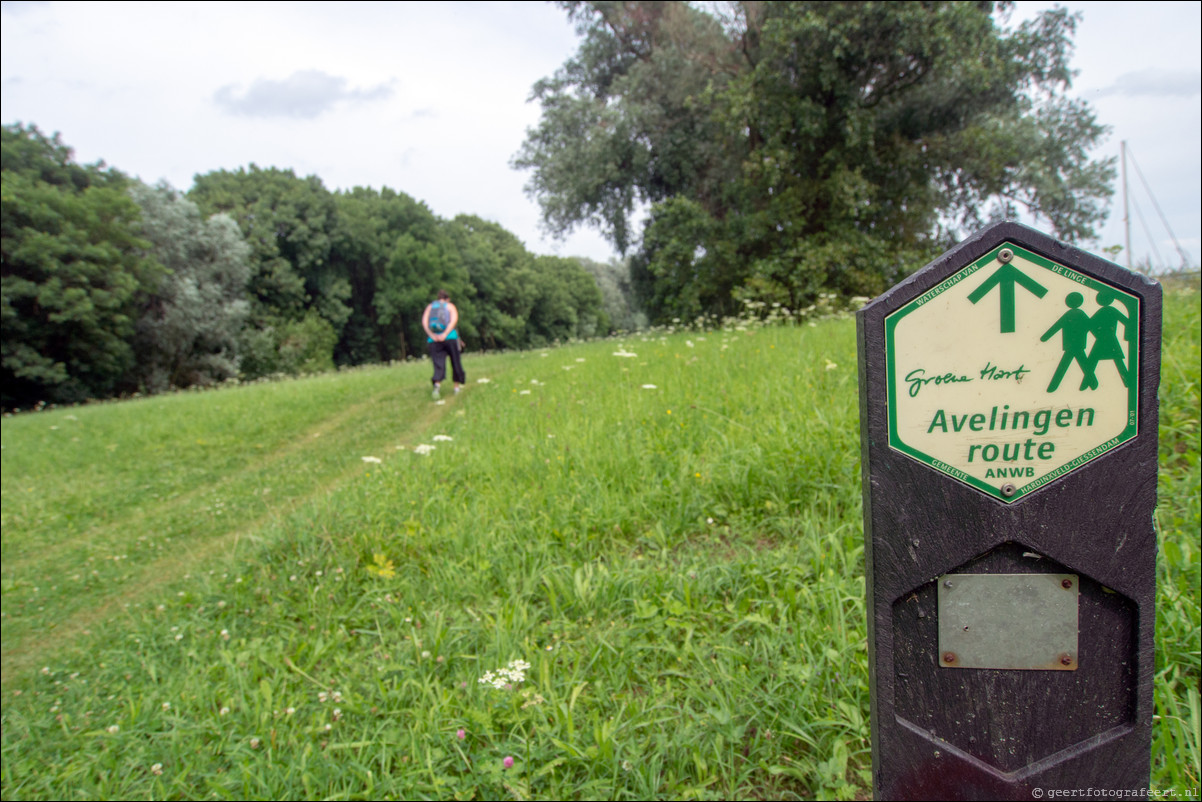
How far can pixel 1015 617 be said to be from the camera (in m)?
1.07

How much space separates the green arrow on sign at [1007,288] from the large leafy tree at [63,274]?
29.1 metres

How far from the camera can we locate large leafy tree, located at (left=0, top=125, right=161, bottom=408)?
2232cm

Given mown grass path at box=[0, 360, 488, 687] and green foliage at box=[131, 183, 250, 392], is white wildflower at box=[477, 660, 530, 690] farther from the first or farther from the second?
green foliage at box=[131, 183, 250, 392]

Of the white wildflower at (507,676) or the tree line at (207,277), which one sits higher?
the tree line at (207,277)

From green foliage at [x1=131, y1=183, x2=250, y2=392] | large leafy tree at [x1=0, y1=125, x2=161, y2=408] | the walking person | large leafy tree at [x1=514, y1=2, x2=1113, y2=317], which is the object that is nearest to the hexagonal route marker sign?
the walking person

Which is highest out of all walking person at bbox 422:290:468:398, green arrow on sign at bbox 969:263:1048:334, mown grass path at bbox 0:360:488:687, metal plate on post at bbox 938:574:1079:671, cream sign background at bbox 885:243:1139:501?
walking person at bbox 422:290:468:398

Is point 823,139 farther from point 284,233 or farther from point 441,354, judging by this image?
point 284,233

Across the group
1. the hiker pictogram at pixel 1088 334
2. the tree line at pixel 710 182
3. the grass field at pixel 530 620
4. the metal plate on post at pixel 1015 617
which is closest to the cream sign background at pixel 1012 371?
the hiker pictogram at pixel 1088 334

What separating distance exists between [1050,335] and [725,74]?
57.3 ft

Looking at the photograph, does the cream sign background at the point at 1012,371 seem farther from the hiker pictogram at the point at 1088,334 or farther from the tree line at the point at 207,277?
the tree line at the point at 207,277

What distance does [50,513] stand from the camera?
25.3 ft

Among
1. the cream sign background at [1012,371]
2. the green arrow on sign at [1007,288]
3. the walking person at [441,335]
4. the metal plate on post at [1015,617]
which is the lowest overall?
the metal plate on post at [1015,617]

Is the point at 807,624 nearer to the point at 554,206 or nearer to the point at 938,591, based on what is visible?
the point at 938,591

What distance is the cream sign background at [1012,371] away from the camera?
99 cm
